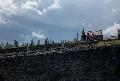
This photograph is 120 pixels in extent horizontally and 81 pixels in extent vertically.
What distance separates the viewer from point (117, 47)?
121 feet

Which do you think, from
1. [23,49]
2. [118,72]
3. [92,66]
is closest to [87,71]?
[92,66]

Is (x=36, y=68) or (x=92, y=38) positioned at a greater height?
(x=92, y=38)

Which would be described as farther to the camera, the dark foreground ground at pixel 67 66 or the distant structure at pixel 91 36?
the distant structure at pixel 91 36

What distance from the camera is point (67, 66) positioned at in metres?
38.5

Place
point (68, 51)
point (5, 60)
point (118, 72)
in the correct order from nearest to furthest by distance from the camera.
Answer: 1. point (118, 72)
2. point (68, 51)
3. point (5, 60)

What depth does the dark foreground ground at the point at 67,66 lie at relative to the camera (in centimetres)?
3678

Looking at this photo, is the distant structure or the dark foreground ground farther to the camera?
the distant structure

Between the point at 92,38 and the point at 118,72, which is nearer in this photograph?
the point at 118,72

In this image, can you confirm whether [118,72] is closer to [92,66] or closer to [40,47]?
[92,66]

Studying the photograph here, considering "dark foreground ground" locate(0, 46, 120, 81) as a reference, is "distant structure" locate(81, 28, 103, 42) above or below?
above

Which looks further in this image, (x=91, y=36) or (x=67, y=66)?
(x=91, y=36)

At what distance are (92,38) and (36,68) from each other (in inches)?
318

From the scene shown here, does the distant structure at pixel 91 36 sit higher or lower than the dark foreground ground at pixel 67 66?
higher

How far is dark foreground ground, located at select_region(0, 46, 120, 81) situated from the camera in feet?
121
